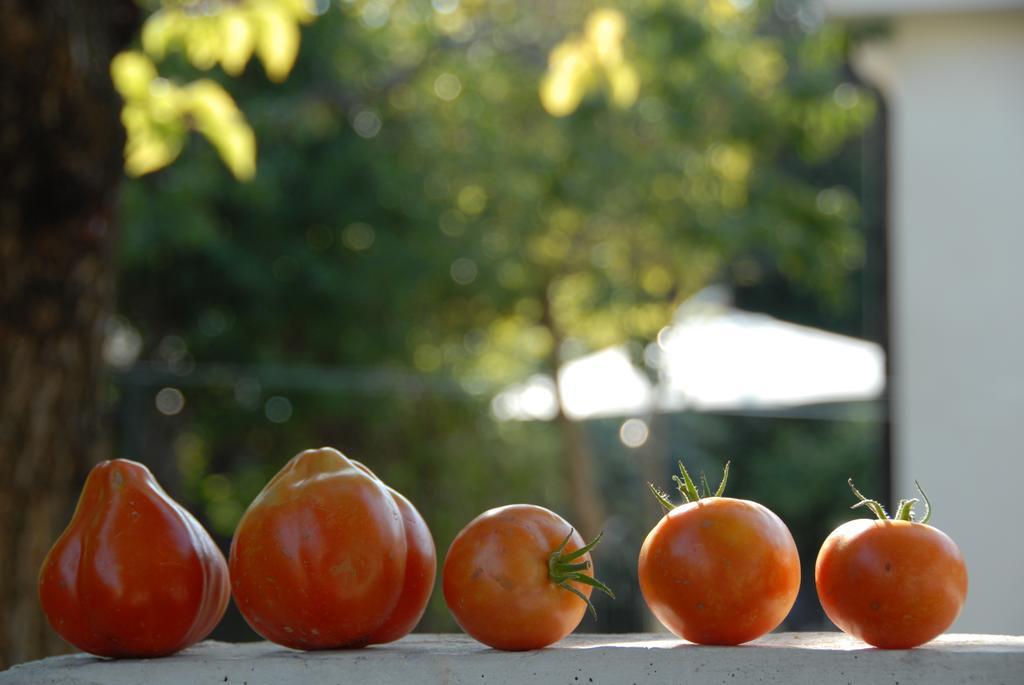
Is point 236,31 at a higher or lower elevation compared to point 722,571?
higher

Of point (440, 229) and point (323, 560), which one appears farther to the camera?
point (440, 229)

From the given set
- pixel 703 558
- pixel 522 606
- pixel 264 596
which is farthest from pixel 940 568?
pixel 264 596

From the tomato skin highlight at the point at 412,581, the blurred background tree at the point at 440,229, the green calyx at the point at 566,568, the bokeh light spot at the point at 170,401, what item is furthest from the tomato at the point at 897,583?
the bokeh light spot at the point at 170,401

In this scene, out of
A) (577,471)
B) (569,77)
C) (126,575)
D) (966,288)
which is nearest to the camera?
(126,575)

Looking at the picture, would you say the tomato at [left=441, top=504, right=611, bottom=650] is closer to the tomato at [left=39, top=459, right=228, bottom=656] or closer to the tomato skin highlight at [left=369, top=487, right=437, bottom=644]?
the tomato skin highlight at [left=369, top=487, right=437, bottom=644]

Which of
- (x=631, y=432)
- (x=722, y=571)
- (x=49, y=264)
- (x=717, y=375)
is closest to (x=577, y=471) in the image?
(x=717, y=375)

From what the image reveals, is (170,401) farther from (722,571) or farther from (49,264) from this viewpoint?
(722,571)

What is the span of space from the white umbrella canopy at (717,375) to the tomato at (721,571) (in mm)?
6870

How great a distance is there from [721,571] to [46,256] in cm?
171

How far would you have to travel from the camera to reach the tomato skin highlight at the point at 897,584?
47.2 inches

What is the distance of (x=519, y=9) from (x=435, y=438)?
126 inches

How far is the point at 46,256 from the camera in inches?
95.4

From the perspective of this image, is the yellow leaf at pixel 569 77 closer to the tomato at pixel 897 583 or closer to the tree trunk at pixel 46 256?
the tree trunk at pixel 46 256

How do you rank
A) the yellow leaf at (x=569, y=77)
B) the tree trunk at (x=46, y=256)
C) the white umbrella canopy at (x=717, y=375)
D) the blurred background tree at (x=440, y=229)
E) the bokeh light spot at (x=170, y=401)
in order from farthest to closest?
the white umbrella canopy at (x=717, y=375)
the blurred background tree at (x=440, y=229)
the bokeh light spot at (x=170, y=401)
the yellow leaf at (x=569, y=77)
the tree trunk at (x=46, y=256)
